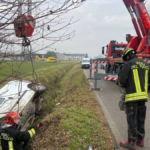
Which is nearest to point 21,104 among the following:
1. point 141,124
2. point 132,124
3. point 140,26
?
point 132,124

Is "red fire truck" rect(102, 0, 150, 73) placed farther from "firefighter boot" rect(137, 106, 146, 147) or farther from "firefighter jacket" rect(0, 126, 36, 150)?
"firefighter jacket" rect(0, 126, 36, 150)

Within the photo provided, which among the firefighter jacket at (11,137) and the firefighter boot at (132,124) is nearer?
the firefighter jacket at (11,137)

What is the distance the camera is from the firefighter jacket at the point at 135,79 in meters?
3.76

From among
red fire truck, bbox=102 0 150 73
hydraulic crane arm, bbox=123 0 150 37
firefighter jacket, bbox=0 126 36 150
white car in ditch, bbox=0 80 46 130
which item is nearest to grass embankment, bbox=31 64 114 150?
white car in ditch, bbox=0 80 46 130

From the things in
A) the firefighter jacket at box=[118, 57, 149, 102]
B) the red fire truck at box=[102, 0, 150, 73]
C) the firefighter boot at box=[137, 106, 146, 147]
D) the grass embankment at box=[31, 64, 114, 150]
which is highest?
the red fire truck at box=[102, 0, 150, 73]

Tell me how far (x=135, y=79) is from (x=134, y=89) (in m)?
0.20

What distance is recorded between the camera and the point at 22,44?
9.18 ft

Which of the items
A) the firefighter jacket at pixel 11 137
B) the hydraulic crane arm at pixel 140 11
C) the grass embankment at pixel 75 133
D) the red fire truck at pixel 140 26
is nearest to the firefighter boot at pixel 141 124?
the grass embankment at pixel 75 133

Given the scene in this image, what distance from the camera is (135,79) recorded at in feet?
12.3

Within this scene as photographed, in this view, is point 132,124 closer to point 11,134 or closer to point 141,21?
point 11,134

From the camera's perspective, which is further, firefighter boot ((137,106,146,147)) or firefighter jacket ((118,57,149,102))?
firefighter boot ((137,106,146,147))

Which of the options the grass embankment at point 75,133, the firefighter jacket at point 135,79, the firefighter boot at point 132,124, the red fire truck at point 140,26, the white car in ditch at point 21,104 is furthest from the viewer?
the red fire truck at point 140,26

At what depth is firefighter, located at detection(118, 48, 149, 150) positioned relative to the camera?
148 inches

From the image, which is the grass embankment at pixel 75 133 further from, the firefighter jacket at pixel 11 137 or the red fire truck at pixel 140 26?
the red fire truck at pixel 140 26
